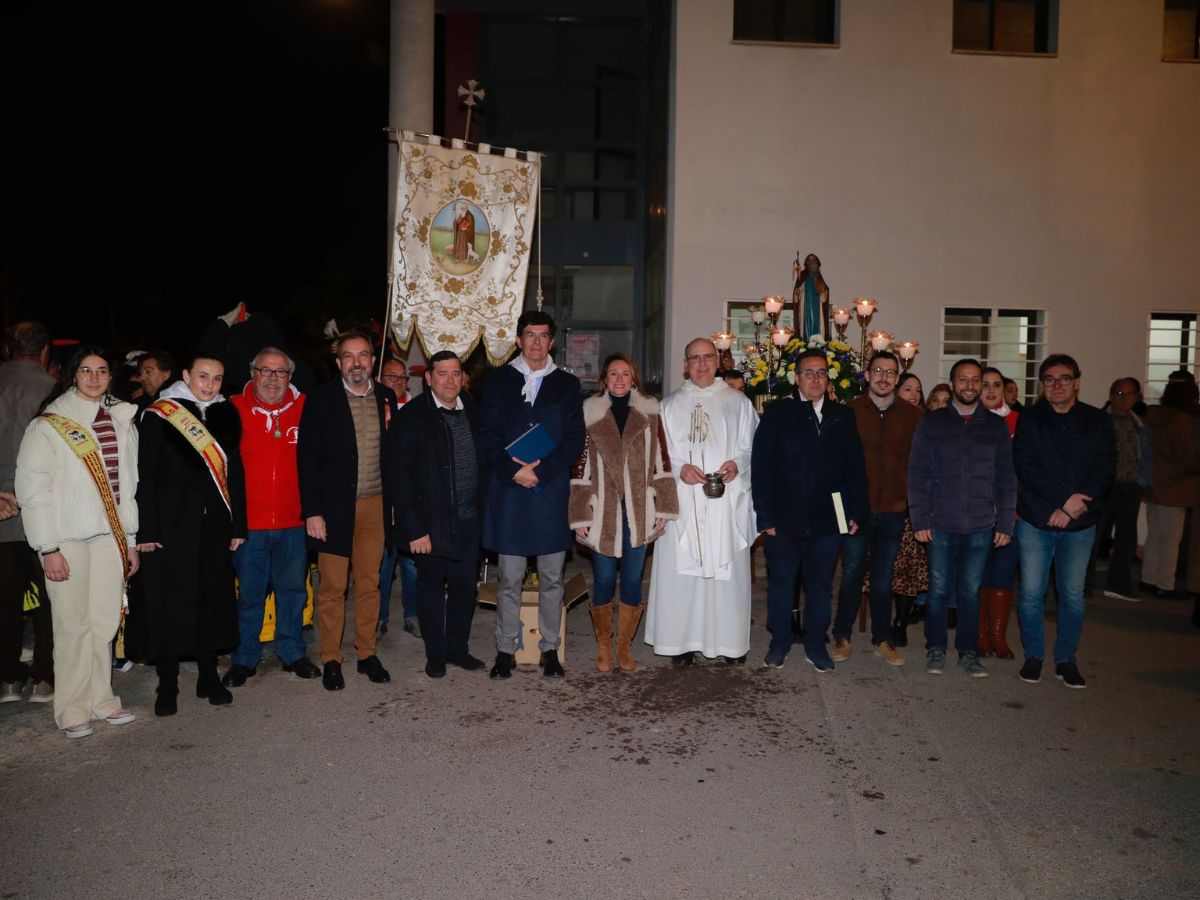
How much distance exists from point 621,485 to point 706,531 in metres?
0.68

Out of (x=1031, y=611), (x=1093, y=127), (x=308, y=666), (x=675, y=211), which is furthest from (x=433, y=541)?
(x=1093, y=127)

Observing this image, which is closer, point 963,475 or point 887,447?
point 963,475

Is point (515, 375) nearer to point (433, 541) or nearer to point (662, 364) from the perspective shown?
point (433, 541)

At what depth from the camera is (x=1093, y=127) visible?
39.6 feet

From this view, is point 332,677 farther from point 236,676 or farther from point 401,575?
point 401,575

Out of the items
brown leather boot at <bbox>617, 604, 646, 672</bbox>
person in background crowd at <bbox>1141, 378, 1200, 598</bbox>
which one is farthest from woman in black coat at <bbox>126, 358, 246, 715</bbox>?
person in background crowd at <bbox>1141, 378, 1200, 598</bbox>

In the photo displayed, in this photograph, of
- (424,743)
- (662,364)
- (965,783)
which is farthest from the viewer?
(662,364)

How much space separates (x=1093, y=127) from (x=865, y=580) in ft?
29.3

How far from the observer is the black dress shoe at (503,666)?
18.9 ft

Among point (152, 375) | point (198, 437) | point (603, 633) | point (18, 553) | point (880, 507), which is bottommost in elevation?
point (603, 633)

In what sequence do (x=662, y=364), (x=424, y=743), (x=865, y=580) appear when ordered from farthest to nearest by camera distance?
(x=662, y=364), (x=865, y=580), (x=424, y=743)

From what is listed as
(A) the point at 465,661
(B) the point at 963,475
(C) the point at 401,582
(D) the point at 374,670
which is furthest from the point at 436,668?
(B) the point at 963,475

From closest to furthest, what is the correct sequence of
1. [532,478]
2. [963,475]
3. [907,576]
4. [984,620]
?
[532,478]
[963,475]
[984,620]
[907,576]

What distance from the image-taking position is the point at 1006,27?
12375mm
